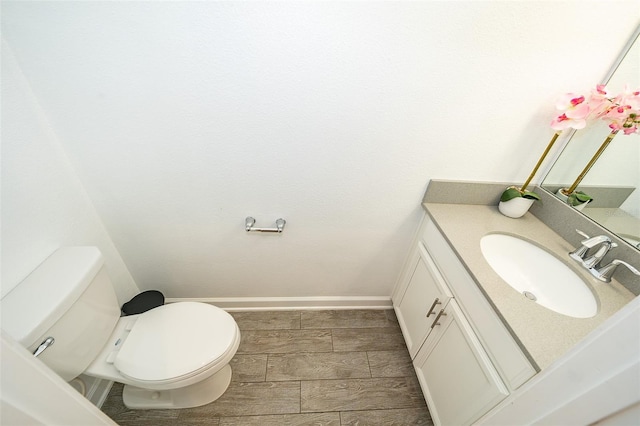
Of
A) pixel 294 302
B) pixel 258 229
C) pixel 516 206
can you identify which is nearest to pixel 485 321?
pixel 516 206

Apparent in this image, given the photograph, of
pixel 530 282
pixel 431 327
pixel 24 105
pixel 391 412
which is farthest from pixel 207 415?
pixel 530 282

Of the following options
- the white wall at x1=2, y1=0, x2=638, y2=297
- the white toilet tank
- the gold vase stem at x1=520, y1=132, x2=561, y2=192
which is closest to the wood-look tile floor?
the white toilet tank

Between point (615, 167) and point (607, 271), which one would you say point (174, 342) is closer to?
point (607, 271)

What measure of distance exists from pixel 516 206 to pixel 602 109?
46 cm

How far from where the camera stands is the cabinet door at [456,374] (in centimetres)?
83

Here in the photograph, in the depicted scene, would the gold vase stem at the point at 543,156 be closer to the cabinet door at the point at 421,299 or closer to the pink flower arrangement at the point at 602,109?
the pink flower arrangement at the point at 602,109

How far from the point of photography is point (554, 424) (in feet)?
1.37

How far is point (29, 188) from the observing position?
2.80ft

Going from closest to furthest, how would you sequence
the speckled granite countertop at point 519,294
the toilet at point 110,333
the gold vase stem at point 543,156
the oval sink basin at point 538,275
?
the speckled granite countertop at point 519,294
the toilet at point 110,333
the oval sink basin at point 538,275
the gold vase stem at point 543,156

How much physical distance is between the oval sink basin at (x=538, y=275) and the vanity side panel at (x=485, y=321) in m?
0.15

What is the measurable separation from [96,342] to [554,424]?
1.42 metres

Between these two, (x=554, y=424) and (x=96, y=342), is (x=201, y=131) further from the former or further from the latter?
(x=554, y=424)

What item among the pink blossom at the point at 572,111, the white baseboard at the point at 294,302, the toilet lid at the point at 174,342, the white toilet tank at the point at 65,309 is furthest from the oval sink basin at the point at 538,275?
the white toilet tank at the point at 65,309

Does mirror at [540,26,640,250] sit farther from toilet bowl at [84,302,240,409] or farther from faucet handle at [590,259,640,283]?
toilet bowl at [84,302,240,409]
